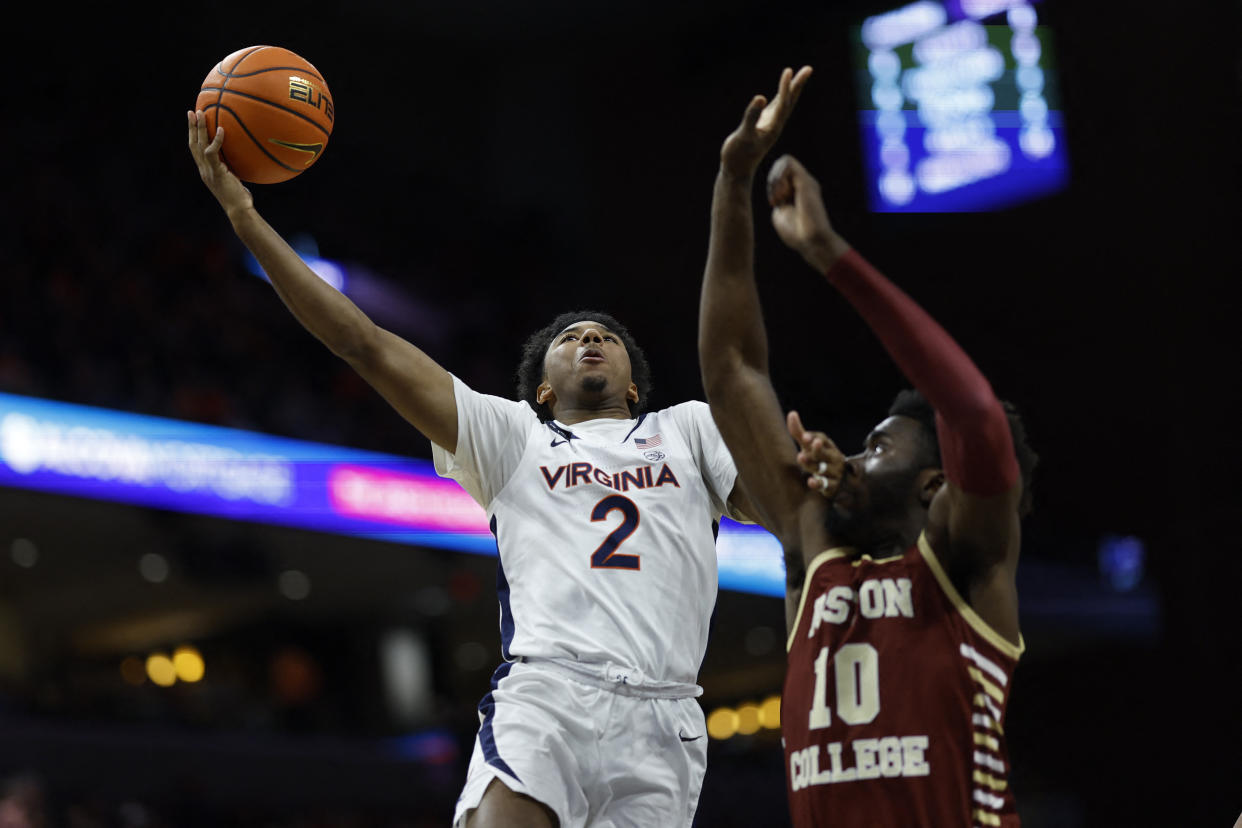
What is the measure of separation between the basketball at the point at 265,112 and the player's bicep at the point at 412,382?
2.38 feet

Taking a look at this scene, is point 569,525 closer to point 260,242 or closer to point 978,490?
point 260,242

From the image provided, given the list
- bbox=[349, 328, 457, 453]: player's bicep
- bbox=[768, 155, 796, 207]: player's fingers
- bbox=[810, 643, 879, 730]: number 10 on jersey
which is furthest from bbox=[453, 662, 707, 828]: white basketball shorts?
bbox=[768, 155, 796, 207]: player's fingers

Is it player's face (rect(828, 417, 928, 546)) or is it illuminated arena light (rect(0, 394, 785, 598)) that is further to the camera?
illuminated arena light (rect(0, 394, 785, 598))

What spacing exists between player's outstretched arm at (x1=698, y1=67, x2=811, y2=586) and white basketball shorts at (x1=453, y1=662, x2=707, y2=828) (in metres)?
0.97

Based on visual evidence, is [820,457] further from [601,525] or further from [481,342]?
[481,342]

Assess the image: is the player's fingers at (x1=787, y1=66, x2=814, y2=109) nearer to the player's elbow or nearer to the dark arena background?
the player's elbow

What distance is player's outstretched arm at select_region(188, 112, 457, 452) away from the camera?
12.8 feet

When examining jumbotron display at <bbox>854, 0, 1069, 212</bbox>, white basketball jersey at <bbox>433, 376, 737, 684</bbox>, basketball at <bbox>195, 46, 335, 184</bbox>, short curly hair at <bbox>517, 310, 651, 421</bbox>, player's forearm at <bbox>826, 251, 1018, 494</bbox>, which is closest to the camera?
player's forearm at <bbox>826, 251, 1018, 494</bbox>

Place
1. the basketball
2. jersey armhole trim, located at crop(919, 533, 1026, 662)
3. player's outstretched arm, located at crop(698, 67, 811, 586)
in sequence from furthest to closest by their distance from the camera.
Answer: the basketball, player's outstretched arm, located at crop(698, 67, 811, 586), jersey armhole trim, located at crop(919, 533, 1026, 662)

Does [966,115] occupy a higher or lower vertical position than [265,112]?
higher

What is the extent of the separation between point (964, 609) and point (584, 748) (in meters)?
1.36

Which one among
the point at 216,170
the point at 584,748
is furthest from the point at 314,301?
the point at 584,748

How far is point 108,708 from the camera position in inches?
511

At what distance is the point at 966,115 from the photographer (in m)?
13.7
